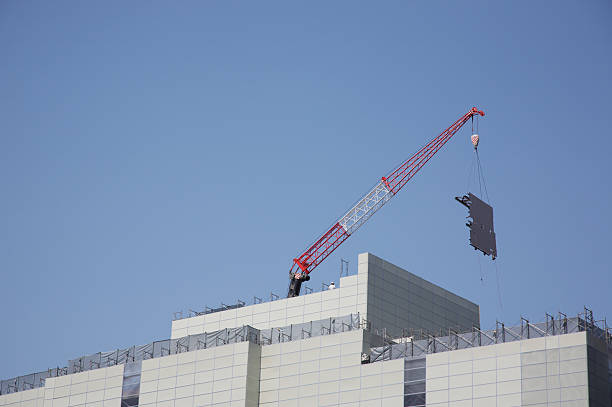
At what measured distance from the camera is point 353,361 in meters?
146

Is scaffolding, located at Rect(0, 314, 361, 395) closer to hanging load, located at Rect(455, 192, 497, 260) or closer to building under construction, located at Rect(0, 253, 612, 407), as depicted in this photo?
building under construction, located at Rect(0, 253, 612, 407)

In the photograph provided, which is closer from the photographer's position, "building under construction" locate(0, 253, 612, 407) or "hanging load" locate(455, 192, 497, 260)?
"building under construction" locate(0, 253, 612, 407)

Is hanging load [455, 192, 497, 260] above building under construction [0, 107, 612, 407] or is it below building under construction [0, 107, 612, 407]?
above

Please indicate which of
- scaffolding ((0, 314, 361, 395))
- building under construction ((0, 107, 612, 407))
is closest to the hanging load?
building under construction ((0, 107, 612, 407))

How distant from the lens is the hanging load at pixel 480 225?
166125 mm

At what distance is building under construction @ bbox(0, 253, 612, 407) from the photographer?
427 ft

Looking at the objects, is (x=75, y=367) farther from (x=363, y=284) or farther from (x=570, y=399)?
(x=570, y=399)

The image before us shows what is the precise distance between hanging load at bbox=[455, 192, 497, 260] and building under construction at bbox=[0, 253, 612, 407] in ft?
60.4

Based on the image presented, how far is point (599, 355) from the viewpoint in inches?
5084

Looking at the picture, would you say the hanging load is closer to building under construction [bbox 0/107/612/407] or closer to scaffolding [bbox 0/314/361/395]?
building under construction [bbox 0/107/612/407]

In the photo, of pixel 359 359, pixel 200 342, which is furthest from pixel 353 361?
pixel 200 342

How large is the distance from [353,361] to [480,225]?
1435 inches

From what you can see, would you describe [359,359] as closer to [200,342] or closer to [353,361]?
[353,361]

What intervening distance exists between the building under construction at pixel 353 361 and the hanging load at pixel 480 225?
18412 mm
